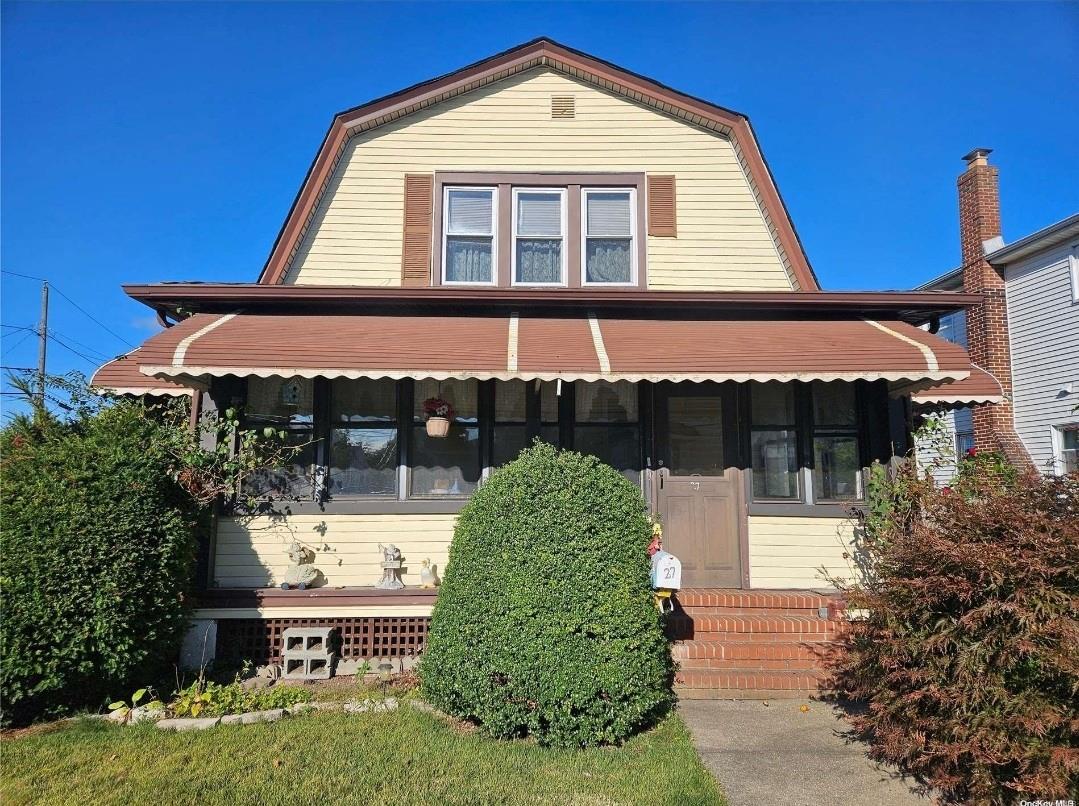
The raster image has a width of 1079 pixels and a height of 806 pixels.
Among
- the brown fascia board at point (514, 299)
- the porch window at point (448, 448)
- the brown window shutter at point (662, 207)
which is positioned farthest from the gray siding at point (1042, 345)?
the porch window at point (448, 448)

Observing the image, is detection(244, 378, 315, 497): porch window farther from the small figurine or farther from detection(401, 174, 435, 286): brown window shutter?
detection(401, 174, 435, 286): brown window shutter

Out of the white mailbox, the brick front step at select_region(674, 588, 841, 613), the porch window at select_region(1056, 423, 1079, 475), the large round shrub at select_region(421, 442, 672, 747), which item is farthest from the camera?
the porch window at select_region(1056, 423, 1079, 475)

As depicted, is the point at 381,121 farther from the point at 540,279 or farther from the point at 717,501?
the point at 717,501

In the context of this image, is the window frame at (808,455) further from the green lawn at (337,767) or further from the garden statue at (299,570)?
the garden statue at (299,570)

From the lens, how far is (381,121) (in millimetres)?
8977

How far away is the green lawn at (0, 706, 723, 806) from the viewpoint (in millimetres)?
4113

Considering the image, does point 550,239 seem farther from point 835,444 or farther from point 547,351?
point 835,444

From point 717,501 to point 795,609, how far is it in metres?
1.52

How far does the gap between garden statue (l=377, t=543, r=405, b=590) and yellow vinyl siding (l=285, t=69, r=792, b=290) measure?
11.9 feet

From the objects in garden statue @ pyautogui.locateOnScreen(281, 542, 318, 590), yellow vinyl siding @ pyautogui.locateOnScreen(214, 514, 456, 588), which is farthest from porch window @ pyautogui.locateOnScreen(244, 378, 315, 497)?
garden statue @ pyautogui.locateOnScreen(281, 542, 318, 590)

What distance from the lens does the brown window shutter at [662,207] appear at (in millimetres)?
8812

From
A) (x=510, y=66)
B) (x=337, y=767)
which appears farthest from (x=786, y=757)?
(x=510, y=66)

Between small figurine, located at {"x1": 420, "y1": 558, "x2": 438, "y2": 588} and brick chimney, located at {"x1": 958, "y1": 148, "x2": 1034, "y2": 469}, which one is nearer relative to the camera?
small figurine, located at {"x1": 420, "y1": 558, "x2": 438, "y2": 588}

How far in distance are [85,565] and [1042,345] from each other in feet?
59.9
